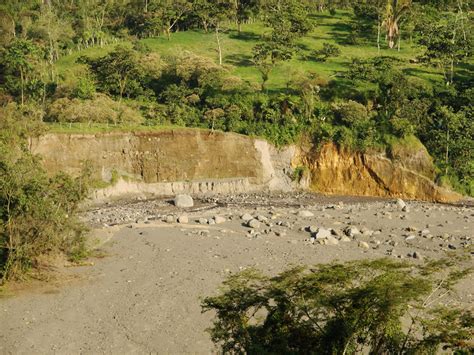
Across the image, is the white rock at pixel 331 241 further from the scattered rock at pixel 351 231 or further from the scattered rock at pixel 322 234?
the scattered rock at pixel 351 231

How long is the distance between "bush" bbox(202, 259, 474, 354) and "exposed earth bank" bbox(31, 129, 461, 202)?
124 ft

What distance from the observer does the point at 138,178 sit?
2234 inches

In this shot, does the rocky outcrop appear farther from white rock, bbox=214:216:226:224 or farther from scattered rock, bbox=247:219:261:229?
scattered rock, bbox=247:219:261:229

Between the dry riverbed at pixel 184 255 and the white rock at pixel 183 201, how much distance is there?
0.69m

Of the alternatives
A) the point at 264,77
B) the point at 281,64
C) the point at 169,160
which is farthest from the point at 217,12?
the point at 169,160

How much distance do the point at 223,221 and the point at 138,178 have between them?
16.8 metres

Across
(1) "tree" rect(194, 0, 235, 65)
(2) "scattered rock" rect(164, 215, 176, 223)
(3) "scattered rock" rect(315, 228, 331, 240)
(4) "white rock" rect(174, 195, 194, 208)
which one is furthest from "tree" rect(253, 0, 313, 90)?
(3) "scattered rock" rect(315, 228, 331, 240)

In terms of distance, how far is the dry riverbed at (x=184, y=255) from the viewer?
24922mm

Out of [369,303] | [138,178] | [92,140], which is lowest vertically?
[138,178]

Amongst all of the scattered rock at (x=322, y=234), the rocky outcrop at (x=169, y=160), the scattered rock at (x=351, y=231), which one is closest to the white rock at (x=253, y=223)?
the scattered rock at (x=322, y=234)

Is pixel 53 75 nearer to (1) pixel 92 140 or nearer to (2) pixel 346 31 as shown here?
(1) pixel 92 140

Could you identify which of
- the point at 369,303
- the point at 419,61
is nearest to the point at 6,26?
the point at 419,61

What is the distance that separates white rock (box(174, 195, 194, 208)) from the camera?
50594mm

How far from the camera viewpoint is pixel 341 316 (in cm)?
1734
